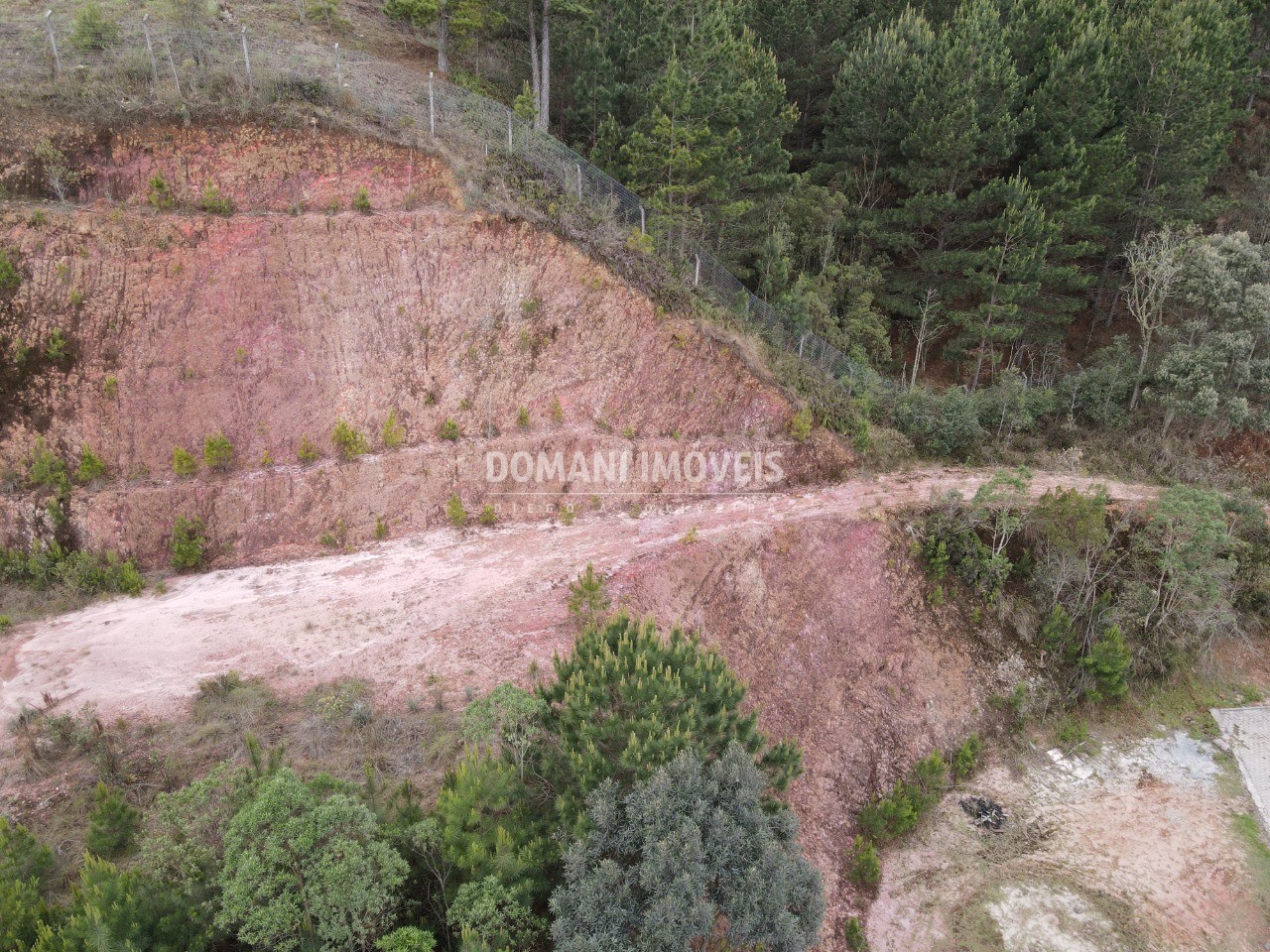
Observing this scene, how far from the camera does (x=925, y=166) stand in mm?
29453

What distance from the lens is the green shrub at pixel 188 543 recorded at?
2008 centimetres

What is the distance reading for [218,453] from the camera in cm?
2106

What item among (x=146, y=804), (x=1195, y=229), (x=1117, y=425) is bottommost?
(x=146, y=804)

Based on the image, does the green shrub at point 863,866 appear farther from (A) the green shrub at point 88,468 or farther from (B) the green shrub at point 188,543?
(A) the green shrub at point 88,468

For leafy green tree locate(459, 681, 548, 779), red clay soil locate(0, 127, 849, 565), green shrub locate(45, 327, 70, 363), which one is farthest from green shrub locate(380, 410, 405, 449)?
leafy green tree locate(459, 681, 548, 779)

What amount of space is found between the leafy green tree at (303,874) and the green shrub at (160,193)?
1872 centimetres

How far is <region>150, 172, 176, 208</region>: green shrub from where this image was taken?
21719 mm

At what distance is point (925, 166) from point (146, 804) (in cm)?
3186

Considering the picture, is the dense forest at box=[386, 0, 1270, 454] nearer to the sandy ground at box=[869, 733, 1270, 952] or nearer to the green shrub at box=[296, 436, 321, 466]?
the sandy ground at box=[869, 733, 1270, 952]

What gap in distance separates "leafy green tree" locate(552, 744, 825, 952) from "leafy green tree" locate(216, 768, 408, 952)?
2.66 m

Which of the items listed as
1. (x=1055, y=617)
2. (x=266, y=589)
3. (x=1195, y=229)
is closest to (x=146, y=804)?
(x=266, y=589)

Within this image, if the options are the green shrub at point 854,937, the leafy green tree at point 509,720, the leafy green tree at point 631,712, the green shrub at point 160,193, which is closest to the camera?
the leafy green tree at point 631,712

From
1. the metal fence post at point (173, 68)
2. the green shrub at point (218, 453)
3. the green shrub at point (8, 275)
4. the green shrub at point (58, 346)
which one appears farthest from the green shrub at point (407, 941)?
the metal fence post at point (173, 68)

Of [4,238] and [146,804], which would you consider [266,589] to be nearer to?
[146,804]
